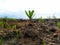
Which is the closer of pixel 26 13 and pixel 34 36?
pixel 34 36

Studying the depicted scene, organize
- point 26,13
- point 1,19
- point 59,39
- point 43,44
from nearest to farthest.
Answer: point 43,44 → point 59,39 → point 26,13 → point 1,19

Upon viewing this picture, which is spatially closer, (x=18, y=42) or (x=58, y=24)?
(x=18, y=42)

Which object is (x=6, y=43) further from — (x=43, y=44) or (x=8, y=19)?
(x=8, y=19)

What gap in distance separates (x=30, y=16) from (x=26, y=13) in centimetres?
12

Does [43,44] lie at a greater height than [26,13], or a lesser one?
lesser

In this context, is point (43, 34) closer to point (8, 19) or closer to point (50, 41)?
point (50, 41)

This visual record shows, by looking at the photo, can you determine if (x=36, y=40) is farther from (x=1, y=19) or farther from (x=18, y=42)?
(x=1, y=19)

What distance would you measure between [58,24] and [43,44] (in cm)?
161

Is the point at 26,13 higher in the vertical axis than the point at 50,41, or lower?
higher

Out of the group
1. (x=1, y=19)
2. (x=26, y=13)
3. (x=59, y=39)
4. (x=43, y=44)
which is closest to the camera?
(x=43, y=44)

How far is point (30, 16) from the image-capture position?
6.65 meters

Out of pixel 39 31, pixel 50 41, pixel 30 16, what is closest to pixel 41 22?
pixel 30 16

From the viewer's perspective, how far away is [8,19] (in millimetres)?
7410

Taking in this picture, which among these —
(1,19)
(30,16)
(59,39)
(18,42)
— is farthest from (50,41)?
(1,19)
